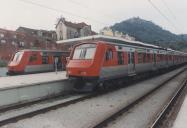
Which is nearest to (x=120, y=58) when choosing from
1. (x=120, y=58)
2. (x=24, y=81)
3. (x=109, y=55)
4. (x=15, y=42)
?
(x=120, y=58)

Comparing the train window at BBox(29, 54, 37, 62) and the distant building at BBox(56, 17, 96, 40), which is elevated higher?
the distant building at BBox(56, 17, 96, 40)

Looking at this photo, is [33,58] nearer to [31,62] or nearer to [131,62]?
[31,62]

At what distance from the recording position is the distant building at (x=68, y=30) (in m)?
77.7

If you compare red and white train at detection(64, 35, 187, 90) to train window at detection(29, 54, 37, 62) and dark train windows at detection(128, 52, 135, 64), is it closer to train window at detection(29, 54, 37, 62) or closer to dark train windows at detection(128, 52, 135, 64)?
dark train windows at detection(128, 52, 135, 64)

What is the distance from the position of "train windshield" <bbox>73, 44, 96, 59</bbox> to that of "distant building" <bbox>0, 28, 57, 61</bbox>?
4141 centimetres

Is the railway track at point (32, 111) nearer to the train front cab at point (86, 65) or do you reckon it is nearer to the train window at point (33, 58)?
the train front cab at point (86, 65)

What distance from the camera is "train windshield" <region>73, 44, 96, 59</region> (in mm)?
15495

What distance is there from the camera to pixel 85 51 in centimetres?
1588

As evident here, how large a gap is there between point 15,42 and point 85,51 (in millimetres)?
49340

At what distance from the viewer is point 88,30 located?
8450 centimetres

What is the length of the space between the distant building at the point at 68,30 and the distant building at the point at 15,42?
32.4 feet

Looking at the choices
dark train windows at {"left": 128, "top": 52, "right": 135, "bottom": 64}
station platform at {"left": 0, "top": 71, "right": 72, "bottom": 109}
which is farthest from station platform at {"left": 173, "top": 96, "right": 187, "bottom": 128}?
dark train windows at {"left": 128, "top": 52, "right": 135, "bottom": 64}

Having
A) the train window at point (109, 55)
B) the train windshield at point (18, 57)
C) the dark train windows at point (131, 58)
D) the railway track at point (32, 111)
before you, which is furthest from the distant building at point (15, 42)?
the railway track at point (32, 111)

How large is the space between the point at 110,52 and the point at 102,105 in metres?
4.57
